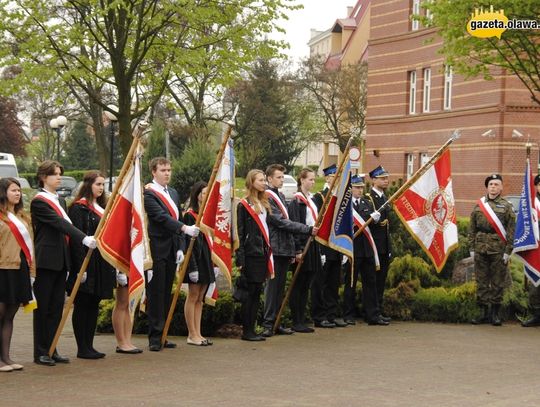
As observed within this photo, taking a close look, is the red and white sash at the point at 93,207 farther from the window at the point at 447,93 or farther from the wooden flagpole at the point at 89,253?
the window at the point at 447,93

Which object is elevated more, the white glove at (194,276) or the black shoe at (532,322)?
the white glove at (194,276)

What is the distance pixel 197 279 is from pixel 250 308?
0.83 m

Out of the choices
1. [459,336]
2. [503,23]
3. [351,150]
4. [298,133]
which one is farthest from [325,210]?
[298,133]

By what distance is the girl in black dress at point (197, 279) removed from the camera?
10.8 meters

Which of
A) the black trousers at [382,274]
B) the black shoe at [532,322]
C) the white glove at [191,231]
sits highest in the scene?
the white glove at [191,231]

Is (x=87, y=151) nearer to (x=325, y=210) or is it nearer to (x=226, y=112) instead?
(x=226, y=112)

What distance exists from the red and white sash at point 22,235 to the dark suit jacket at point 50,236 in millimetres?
163

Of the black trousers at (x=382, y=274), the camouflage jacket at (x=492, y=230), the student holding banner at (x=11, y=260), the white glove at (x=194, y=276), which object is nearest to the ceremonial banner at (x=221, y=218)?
the white glove at (x=194, y=276)

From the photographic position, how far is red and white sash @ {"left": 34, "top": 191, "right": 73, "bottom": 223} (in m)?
9.23

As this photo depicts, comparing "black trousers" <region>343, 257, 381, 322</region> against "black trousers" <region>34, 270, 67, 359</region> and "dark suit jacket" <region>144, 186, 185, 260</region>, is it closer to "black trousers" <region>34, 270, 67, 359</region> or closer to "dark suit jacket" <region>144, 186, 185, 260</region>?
"dark suit jacket" <region>144, 186, 185, 260</region>

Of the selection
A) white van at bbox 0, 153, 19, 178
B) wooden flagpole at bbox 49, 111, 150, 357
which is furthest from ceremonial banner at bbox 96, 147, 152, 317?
white van at bbox 0, 153, 19, 178

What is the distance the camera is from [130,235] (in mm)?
9773

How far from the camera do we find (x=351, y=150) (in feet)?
39.9

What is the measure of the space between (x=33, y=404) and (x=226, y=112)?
4397 cm
